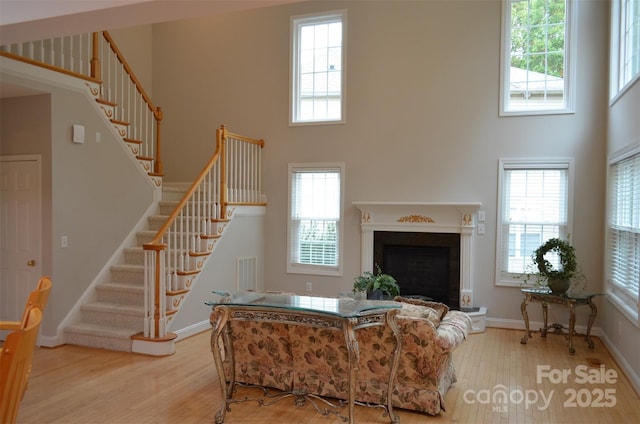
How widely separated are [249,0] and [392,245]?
4.83 meters

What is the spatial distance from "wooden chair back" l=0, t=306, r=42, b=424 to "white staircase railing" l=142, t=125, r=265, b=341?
3233mm

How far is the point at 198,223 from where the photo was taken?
20.4 feet

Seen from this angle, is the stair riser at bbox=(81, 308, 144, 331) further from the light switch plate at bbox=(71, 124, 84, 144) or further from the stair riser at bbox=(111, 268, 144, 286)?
the light switch plate at bbox=(71, 124, 84, 144)

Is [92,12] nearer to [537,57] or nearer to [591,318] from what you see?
[537,57]

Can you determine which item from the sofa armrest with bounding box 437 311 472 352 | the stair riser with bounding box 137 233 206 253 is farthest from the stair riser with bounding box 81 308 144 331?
the sofa armrest with bounding box 437 311 472 352

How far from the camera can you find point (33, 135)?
545 centimetres

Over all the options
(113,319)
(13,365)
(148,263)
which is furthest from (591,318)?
(13,365)

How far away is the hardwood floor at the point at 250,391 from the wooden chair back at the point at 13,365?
178 cm

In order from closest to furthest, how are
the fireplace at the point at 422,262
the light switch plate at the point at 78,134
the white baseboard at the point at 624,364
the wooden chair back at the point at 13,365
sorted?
1. the wooden chair back at the point at 13,365
2. the white baseboard at the point at 624,364
3. the light switch plate at the point at 78,134
4. the fireplace at the point at 422,262

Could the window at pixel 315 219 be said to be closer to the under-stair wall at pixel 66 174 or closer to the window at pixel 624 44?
the under-stair wall at pixel 66 174

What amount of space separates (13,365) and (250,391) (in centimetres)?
253

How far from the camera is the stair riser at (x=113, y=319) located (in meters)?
5.52

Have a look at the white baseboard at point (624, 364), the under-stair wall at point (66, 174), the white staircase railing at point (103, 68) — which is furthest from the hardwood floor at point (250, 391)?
the white staircase railing at point (103, 68)

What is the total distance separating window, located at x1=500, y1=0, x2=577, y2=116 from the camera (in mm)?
6314
